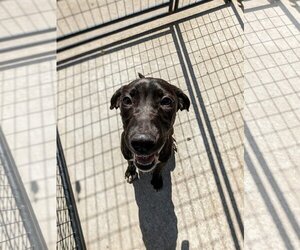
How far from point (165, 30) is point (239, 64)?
1.45 meters

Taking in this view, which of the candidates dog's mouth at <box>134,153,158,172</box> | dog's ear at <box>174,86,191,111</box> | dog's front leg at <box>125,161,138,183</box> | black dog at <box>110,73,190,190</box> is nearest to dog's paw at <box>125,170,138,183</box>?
dog's front leg at <box>125,161,138,183</box>

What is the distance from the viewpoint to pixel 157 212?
418 cm

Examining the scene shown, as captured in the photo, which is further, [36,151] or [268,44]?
[268,44]

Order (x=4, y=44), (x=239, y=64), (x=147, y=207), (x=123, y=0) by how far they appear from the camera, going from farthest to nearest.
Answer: (x=123, y=0) < (x=4, y=44) < (x=239, y=64) < (x=147, y=207)

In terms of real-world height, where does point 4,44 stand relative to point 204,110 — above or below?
above

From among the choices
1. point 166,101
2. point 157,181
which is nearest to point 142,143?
point 166,101

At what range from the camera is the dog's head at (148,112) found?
3.21 m

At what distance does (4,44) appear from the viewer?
565 cm

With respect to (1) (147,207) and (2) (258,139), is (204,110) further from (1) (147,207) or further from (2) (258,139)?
(1) (147,207)

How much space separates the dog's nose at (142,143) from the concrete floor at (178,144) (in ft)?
4.39

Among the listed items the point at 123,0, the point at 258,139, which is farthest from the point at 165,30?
Result: the point at 258,139

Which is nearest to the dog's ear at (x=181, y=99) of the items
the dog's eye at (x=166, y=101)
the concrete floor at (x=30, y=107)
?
the dog's eye at (x=166, y=101)

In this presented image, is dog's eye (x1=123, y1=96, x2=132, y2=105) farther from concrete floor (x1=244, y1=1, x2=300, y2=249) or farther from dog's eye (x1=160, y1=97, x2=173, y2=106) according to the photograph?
concrete floor (x1=244, y1=1, x2=300, y2=249)

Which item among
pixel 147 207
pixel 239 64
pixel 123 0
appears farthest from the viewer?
pixel 123 0
